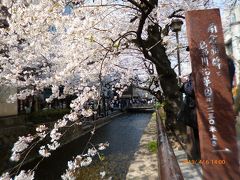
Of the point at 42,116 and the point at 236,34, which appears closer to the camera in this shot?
the point at 236,34

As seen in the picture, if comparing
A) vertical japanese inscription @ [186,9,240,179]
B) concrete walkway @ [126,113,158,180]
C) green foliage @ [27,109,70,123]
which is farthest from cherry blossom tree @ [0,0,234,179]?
green foliage @ [27,109,70,123]

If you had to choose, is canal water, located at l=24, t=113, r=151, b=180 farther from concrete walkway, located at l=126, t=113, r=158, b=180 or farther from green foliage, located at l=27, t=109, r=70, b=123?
green foliage, located at l=27, t=109, r=70, b=123

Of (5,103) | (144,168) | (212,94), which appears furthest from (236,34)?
(5,103)

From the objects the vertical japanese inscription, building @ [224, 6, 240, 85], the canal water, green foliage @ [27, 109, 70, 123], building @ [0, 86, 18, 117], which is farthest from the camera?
green foliage @ [27, 109, 70, 123]

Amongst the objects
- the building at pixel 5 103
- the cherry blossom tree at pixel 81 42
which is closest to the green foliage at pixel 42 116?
the building at pixel 5 103

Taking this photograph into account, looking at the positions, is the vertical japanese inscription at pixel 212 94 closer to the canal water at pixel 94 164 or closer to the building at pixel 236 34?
the building at pixel 236 34

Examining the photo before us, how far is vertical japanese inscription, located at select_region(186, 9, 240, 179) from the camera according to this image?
2975 mm

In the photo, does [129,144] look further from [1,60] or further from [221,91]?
[221,91]

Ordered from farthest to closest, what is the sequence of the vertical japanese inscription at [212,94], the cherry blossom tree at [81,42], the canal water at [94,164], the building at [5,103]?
the building at [5,103] < the canal water at [94,164] < the cherry blossom tree at [81,42] < the vertical japanese inscription at [212,94]

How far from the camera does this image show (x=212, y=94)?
3.01 m

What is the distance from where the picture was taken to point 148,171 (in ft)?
25.8

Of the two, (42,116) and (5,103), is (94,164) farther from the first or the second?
(5,103)

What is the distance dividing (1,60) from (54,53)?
17.7 ft

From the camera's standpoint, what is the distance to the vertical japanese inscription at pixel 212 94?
9.76 ft
